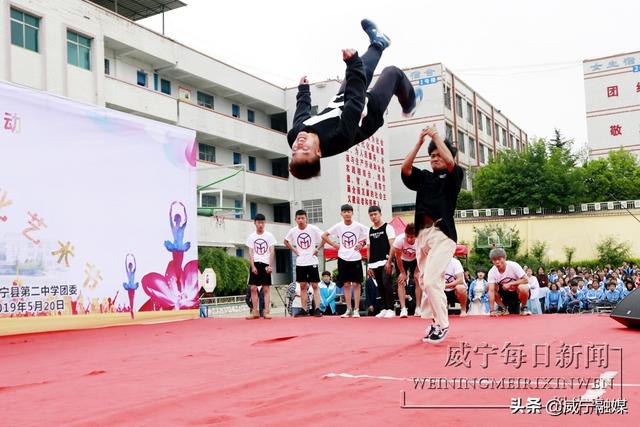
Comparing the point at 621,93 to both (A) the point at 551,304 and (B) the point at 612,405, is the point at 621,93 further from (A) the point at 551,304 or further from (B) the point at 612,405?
(B) the point at 612,405

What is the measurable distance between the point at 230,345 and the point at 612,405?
3517mm

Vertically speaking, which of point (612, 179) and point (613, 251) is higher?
point (612, 179)

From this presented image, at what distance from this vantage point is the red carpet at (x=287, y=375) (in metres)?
2.67

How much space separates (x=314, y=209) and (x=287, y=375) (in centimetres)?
2743

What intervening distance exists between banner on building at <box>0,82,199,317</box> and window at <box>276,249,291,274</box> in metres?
20.5

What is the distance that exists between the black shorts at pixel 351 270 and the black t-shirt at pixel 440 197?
11.1 feet

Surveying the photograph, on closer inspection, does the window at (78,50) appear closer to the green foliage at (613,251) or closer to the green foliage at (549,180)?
the green foliage at (549,180)

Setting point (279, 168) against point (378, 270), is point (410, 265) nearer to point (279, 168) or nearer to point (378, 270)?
point (378, 270)

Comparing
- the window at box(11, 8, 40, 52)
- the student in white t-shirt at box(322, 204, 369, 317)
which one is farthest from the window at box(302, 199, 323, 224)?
the student in white t-shirt at box(322, 204, 369, 317)

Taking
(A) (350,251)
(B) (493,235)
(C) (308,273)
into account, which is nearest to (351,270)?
(A) (350,251)

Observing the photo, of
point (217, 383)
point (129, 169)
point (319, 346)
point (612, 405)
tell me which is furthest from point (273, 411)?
point (129, 169)

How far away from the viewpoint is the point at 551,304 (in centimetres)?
1265

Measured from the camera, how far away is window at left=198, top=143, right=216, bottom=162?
89.7ft

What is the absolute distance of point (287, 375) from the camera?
363 cm
